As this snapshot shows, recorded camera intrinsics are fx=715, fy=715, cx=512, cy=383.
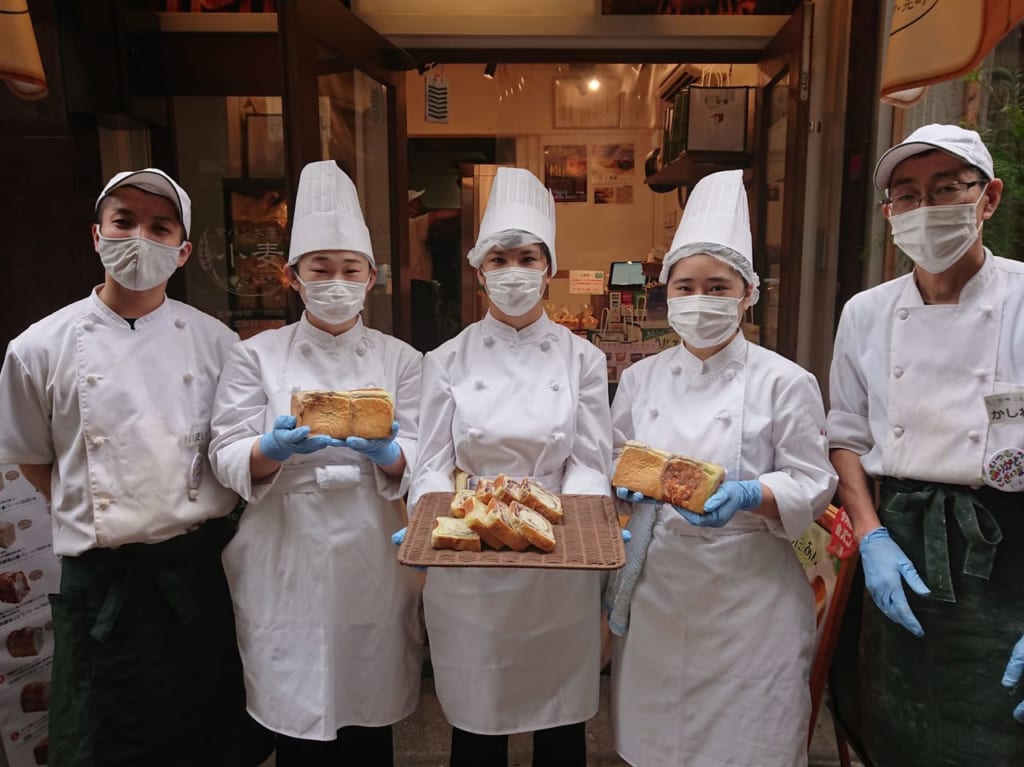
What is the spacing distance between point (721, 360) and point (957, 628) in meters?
0.80

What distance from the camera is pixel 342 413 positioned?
1747 mm

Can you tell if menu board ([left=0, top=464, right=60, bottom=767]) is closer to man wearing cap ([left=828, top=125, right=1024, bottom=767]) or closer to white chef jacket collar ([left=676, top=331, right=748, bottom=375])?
white chef jacket collar ([left=676, top=331, right=748, bottom=375])

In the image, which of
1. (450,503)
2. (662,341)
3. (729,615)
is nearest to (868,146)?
(662,341)

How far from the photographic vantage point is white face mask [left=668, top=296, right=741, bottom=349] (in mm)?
1739

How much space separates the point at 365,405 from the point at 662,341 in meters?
2.71

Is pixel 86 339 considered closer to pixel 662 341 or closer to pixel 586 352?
pixel 586 352

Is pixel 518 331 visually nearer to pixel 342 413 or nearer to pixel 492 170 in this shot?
pixel 342 413

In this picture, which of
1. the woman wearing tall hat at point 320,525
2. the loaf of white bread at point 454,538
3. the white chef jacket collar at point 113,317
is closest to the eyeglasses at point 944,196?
the loaf of white bread at point 454,538

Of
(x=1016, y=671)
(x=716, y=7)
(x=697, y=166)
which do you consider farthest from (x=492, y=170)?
(x=1016, y=671)

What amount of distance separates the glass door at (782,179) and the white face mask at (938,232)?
157cm

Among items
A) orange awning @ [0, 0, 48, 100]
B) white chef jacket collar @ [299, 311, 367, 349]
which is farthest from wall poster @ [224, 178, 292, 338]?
white chef jacket collar @ [299, 311, 367, 349]

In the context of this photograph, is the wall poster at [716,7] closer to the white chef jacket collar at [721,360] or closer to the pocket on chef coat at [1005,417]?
the white chef jacket collar at [721,360]

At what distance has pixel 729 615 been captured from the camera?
5.85 ft

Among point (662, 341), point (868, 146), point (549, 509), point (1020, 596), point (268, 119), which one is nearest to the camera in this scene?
point (1020, 596)
